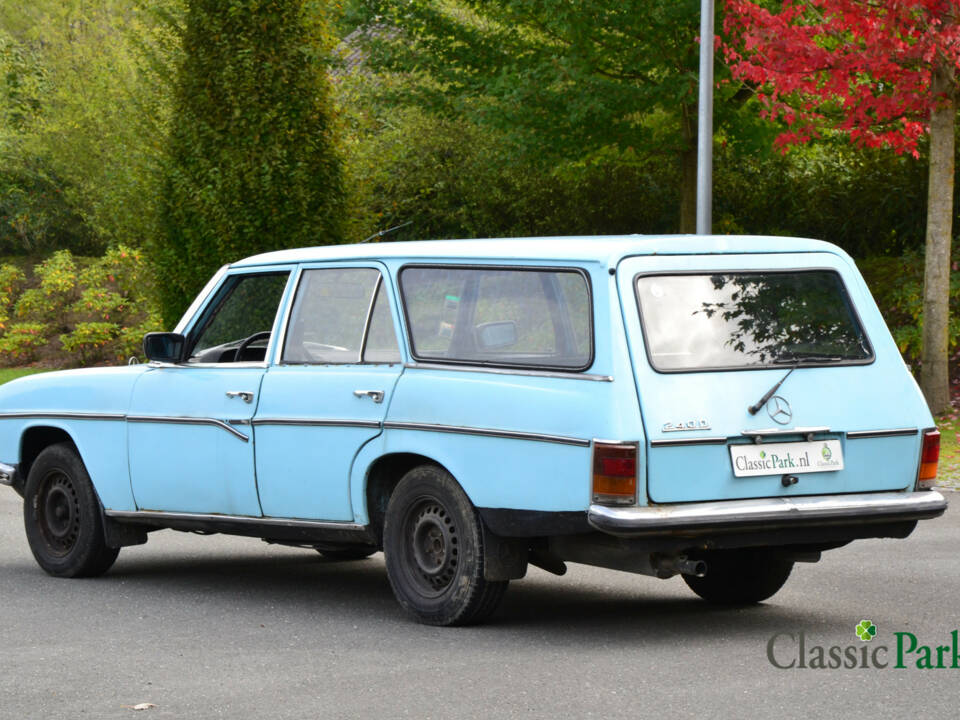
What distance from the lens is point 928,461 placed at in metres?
8.09

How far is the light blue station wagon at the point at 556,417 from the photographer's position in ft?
24.4

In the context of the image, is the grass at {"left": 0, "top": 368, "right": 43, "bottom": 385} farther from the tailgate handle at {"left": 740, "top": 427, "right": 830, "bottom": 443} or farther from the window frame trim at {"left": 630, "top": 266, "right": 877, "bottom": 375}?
the tailgate handle at {"left": 740, "top": 427, "right": 830, "bottom": 443}

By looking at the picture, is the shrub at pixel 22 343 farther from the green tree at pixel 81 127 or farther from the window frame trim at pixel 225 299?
the window frame trim at pixel 225 299

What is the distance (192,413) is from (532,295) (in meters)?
2.29

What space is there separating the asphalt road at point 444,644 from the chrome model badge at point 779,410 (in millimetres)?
976

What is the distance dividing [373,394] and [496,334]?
71 centimetres

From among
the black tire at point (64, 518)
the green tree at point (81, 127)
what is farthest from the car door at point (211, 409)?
the green tree at point (81, 127)

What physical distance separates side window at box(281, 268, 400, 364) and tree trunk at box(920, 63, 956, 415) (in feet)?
39.8

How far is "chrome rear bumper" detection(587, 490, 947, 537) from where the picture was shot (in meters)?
7.20

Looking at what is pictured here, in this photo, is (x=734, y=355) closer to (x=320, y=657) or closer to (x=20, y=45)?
(x=320, y=657)

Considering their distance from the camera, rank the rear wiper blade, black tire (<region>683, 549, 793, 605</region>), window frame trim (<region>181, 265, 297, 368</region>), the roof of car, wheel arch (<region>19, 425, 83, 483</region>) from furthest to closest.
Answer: wheel arch (<region>19, 425, 83, 483</region>) → window frame trim (<region>181, 265, 297, 368</region>) → black tire (<region>683, 549, 793, 605</region>) → the rear wiper blade → the roof of car

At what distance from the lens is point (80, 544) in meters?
9.98

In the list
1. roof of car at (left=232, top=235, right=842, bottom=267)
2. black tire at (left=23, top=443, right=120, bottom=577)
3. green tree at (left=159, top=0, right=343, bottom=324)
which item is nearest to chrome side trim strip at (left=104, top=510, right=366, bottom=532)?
black tire at (left=23, top=443, right=120, bottom=577)

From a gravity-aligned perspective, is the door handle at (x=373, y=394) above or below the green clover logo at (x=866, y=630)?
above
